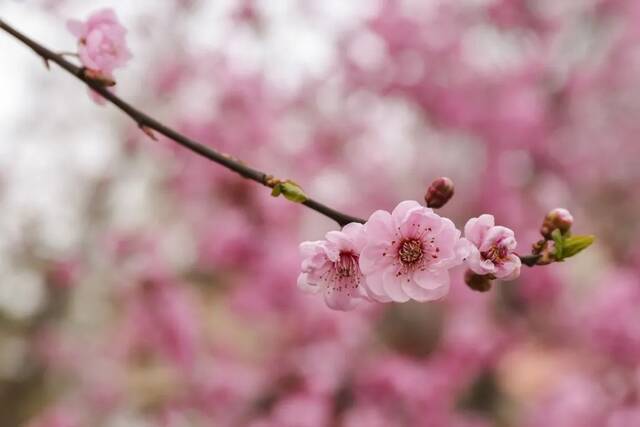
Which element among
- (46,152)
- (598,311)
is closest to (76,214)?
(46,152)

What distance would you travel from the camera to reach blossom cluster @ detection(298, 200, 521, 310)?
2.83ft

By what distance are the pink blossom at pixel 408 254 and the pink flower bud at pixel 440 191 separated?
0.04 meters

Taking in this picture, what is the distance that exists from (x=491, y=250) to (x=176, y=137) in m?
0.44

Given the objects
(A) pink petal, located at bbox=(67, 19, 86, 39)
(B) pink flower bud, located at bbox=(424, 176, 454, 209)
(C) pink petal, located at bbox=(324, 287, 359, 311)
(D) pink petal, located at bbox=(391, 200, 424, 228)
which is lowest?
(C) pink petal, located at bbox=(324, 287, 359, 311)

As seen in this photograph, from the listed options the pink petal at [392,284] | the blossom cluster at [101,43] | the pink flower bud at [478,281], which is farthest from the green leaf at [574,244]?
the blossom cluster at [101,43]

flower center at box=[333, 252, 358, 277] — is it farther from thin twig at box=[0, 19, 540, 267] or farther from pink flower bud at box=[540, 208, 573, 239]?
pink flower bud at box=[540, 208, 573, 239]

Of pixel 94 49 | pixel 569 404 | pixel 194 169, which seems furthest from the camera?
pixel 194 169

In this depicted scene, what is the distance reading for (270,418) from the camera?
348 centimetres

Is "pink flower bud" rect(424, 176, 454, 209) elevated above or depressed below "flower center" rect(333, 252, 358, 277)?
above

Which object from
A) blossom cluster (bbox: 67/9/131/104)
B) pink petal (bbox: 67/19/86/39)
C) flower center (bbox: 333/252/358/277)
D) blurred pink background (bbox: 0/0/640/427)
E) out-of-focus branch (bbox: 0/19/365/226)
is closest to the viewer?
out-of-focus branch (bbox: 0/19/365/226)

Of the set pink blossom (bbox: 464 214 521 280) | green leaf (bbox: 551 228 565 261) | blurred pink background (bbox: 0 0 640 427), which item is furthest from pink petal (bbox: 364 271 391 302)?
blurred pink background (bbox: 0 0 640 427)

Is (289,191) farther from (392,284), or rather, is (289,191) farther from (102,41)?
(102,41)

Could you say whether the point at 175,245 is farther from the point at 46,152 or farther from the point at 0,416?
the point at 0,416

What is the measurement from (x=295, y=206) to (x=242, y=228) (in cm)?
41
